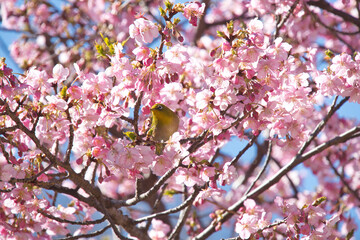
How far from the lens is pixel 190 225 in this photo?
430 cm

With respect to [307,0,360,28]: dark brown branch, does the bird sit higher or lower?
lower

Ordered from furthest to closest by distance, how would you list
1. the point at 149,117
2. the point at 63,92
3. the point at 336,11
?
1. the point at 336,11
2. the point at 149,117
3. the point at 63,92

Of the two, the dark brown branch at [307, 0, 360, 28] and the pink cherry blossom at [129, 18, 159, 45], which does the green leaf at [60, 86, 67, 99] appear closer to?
the pink cherry blossom at [129, 18, 159, 45]

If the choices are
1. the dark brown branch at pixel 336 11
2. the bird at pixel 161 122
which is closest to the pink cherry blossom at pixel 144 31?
the bird at pixel 161 122

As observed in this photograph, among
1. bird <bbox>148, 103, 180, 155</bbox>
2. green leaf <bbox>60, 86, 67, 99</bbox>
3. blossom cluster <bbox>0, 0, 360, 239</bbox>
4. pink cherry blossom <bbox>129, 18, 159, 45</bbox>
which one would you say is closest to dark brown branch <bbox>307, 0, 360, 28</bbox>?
blossom cluster <bbox>0, 0, 360, 239</bbox>

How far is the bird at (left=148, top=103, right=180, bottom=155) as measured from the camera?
9.02 ft

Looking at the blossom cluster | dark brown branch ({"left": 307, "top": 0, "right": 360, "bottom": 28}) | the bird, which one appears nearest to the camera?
the blossom cluster

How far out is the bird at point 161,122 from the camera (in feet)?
9.02

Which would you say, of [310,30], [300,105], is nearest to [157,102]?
[300,105]

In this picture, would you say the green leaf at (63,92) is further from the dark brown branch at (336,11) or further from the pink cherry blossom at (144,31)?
the dark brown branch at (336,11)

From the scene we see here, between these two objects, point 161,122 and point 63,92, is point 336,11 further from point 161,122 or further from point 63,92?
point 63,92

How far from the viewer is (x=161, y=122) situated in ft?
9.15

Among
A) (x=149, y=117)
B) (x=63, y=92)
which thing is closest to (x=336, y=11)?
(x=149, y=117)

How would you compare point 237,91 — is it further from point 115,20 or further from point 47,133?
point 115,20
